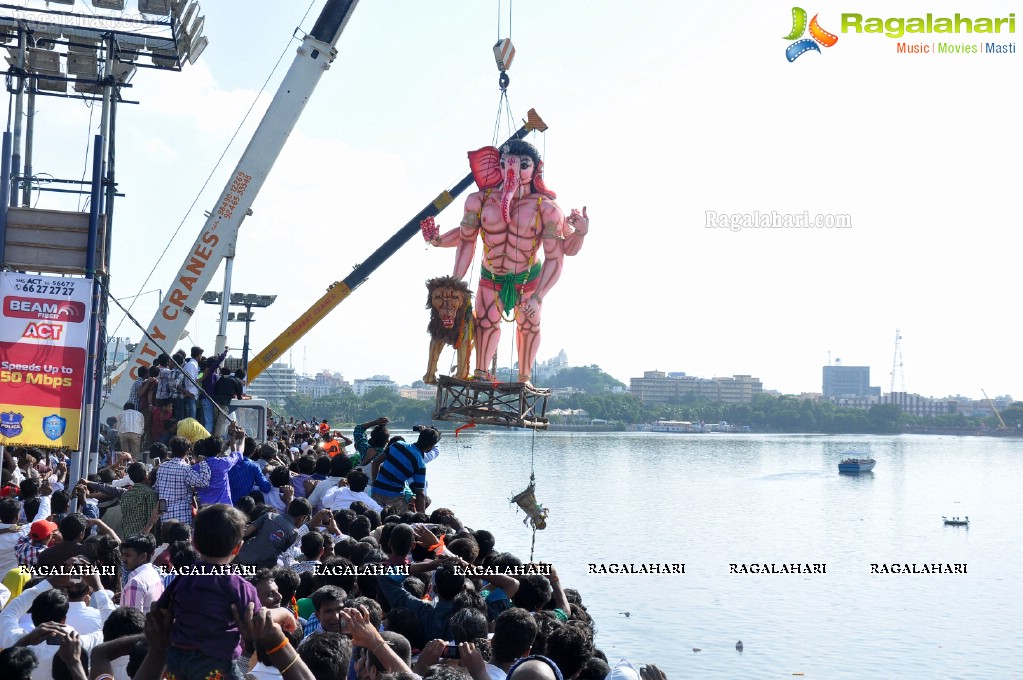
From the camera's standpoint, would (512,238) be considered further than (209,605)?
Yes

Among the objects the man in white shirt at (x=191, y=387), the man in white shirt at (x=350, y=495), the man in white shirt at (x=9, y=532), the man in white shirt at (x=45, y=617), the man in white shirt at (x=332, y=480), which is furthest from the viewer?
the man in white shirt at (x=191, y=387)

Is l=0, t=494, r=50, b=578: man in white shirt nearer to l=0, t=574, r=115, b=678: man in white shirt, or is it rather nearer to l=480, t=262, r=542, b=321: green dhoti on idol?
l=0, t=574, r=115, b=678: man in white shirt

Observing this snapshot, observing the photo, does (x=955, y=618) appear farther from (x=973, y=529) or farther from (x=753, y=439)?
(x=753, y=439)

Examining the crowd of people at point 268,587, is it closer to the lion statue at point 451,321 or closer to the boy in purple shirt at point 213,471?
the boy in purple shirt at point 213,471

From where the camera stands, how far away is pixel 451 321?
18797 mm

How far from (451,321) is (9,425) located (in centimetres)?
810

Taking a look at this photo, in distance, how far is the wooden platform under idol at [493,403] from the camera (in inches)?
711

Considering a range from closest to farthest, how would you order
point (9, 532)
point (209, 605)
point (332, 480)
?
point (209, 605)
point (9, 532)
point (332, 480)

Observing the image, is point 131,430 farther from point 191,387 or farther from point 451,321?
point 451,321

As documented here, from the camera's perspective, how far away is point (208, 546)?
18.0ft

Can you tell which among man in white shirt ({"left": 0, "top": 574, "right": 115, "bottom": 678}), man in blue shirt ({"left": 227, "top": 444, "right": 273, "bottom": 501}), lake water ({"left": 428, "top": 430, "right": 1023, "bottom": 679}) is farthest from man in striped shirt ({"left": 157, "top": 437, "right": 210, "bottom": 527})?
lake water ({"left": 428, "top": 430, "right": 1023, "bottom": 679})

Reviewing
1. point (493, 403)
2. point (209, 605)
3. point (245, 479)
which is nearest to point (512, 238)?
point (493, 403)

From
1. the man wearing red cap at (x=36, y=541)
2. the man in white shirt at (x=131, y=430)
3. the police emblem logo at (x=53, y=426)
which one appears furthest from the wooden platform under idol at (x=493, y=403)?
the man wearing red cap at (x=36, y=541)

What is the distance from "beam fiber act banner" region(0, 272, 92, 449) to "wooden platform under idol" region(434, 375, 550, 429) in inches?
276
